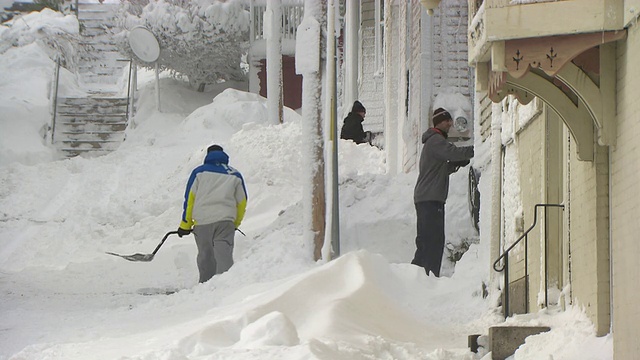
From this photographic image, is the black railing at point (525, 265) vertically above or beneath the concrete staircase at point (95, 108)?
beneath

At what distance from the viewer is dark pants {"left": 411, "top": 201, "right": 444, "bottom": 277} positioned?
38.2ft

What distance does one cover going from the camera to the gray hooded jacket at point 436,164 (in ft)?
38.0

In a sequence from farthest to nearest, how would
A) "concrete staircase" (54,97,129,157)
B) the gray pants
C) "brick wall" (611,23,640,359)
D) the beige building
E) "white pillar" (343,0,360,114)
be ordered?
"concrete staircase" (54,97,129,157), "white pillar" (343,0,360,114), the gray pants, the beige building, "brick wall" (611,23,640,359)

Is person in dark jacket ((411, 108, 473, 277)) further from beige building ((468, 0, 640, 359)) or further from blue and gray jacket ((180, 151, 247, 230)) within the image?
beige building ((468, 0, 640, 359))

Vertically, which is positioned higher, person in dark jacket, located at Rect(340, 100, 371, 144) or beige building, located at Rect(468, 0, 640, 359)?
person in dark jacket, located at Rect(340, 100, 371, 144)

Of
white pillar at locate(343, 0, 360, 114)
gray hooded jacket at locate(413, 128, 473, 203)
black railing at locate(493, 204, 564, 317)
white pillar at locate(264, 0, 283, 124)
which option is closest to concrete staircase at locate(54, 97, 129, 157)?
white pillar at locate(264, 0, 283, 124)

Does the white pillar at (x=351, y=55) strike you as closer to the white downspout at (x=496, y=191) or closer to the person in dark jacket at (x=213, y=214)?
the person in dark jacket at (x=213, y=214)

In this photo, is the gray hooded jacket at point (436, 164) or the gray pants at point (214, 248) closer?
the gray hooded jacket at point (436, 164)

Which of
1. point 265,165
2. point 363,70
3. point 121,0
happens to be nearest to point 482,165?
point 265,165

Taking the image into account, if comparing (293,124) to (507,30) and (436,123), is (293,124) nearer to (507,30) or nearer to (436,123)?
(436,123)

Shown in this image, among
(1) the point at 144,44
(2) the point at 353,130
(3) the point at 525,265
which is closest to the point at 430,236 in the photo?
(3) the point at 525,265

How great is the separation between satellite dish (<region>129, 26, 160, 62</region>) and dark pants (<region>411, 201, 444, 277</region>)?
14.9 m

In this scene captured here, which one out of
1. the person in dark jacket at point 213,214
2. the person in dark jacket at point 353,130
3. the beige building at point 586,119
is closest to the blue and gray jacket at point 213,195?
the person in dark jacket at point 213,214

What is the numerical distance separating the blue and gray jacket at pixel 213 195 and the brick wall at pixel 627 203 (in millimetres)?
6657
